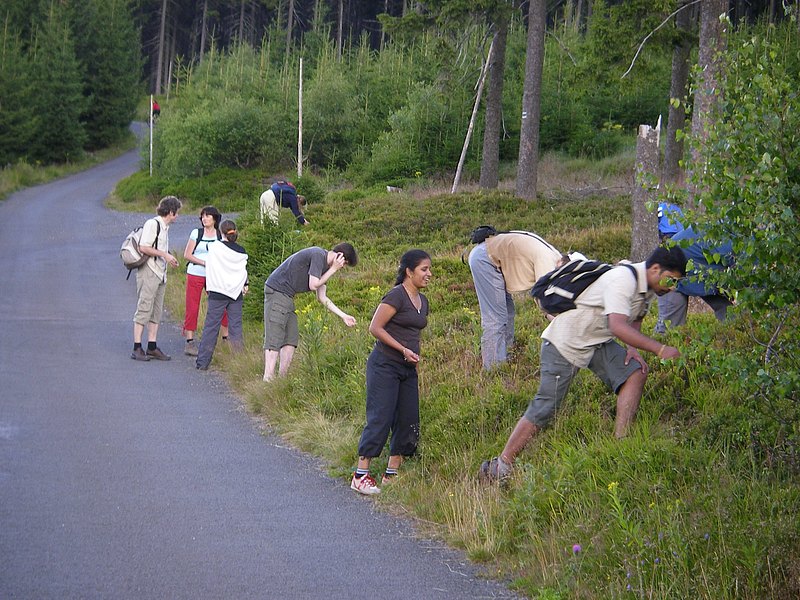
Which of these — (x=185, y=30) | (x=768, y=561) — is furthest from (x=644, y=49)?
(x=185, y=30)

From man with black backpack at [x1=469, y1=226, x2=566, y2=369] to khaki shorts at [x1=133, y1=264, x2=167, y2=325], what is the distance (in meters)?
5.48

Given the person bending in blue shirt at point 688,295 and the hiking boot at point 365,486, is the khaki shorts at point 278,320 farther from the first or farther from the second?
the person bending in blue shirt at point 688,295

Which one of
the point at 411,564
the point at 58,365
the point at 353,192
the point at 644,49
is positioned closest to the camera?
the point at 411,564

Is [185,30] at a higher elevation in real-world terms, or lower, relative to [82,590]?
higher

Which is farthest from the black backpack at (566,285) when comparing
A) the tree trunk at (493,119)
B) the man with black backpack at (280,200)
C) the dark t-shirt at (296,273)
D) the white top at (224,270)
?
the tree trunk at (493,119)

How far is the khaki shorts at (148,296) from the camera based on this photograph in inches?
540

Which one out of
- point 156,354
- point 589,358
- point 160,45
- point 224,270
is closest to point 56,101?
point 160,45

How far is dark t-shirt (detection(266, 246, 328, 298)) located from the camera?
1119 cm

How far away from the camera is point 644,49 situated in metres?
21.2

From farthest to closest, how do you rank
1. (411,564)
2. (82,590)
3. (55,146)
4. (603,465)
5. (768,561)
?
(55,146), (603,465), (411,564), (82,590), (768,561)

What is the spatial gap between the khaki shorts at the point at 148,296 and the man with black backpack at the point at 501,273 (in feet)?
18.0

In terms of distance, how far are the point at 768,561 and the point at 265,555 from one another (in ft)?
9.50

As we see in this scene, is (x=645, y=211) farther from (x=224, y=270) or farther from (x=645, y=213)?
(x=224, y=270)

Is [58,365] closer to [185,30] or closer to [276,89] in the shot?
[276,89]
